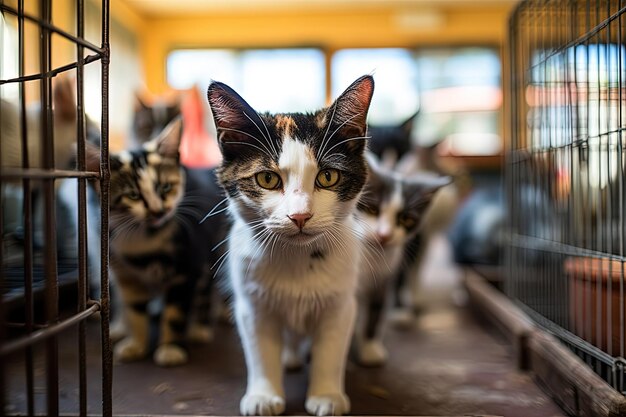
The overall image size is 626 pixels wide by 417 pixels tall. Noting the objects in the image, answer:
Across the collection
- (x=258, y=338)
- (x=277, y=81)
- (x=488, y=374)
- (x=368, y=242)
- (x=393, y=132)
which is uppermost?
(x=277, y=81)

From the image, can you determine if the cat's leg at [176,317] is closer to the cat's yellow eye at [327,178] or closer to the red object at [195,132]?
the cat's yellow eye at [327,178]

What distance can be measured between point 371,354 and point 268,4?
4619 millimetres

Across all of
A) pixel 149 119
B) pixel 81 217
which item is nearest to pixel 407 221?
pixel 81 217

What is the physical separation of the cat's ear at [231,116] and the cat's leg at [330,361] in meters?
0.41

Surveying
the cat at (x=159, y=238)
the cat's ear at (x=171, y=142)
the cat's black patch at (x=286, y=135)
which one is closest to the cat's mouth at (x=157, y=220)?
the cat at (x=159, y=238)

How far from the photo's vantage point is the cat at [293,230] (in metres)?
1.05

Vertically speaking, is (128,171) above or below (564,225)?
above

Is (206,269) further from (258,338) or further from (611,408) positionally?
(611,408)

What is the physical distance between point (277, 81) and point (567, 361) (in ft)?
15.6

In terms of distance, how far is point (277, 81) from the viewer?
5.62m

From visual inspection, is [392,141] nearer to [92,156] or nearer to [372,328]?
[372,328]

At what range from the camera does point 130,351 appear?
159 cm

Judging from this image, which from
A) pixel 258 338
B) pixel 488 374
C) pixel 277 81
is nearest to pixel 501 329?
pixel 488 374

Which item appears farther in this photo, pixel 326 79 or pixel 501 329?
pixel 326 79
